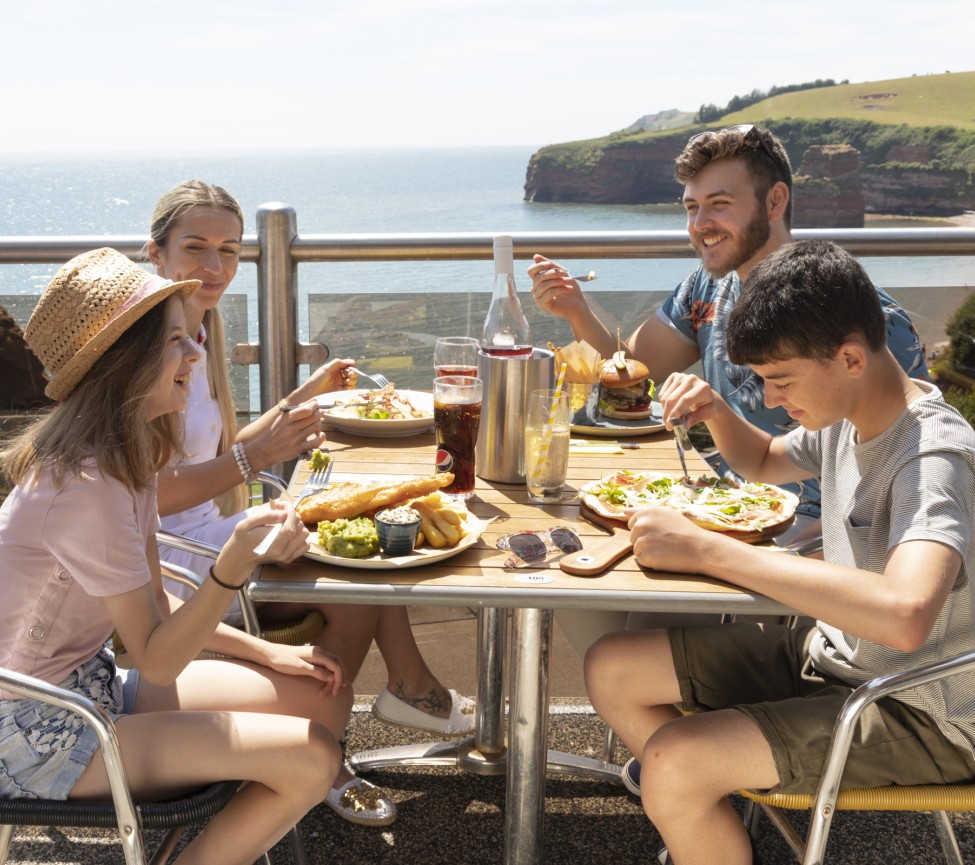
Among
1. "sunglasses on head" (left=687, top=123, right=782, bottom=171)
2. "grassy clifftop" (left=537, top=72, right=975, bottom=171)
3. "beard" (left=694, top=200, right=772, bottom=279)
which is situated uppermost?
"grassy clifftop" (left=537, top=72, right=975, bottom=171)

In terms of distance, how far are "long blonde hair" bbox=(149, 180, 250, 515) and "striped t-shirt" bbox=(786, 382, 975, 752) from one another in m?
1.70

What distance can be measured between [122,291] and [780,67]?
107651mm

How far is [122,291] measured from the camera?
1.85 m

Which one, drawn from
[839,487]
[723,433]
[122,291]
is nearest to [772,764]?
[839,487]

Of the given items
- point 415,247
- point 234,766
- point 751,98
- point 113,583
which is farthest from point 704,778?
point 751,98

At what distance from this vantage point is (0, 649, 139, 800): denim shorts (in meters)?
1.73

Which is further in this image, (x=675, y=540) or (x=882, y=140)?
(x=882, y=140)

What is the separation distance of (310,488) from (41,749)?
73cm

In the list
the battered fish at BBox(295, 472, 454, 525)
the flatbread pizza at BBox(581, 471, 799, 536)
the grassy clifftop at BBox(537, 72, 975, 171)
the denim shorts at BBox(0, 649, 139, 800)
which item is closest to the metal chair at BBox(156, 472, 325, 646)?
the battered fish at BBox(295, 472, 454, 525)

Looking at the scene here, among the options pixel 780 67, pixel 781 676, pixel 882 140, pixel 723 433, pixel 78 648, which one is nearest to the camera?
pixel 78 648

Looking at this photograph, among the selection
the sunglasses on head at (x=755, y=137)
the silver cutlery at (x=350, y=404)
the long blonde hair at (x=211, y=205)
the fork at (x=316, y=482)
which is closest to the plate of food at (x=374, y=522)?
the fork at (x=316, y=482)

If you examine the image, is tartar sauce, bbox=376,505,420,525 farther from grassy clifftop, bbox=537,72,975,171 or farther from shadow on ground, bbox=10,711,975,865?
grassy clifftop, bbox=537,72,975,171

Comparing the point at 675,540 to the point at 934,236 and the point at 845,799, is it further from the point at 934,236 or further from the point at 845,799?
the point at 934,236

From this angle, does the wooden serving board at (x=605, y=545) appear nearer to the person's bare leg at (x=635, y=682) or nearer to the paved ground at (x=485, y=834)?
the person's bare leg at (x=635, y=682)
